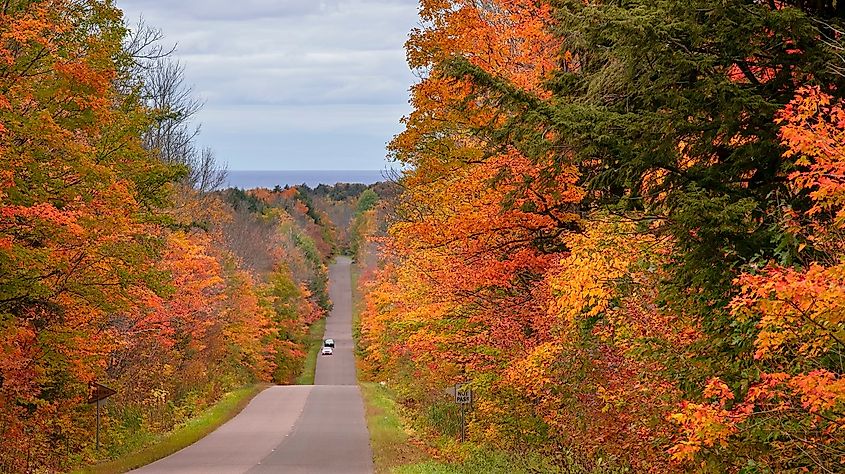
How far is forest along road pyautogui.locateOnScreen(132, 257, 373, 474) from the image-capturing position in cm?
2373

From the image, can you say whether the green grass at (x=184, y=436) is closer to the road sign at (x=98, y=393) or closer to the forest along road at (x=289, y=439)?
the forest along road at (x=289, y=439)

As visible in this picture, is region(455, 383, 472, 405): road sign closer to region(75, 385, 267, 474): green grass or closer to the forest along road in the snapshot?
the forest along road

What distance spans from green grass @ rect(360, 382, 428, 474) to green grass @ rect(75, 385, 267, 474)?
19.2 ft

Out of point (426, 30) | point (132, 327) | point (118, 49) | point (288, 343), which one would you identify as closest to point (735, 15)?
point (426, 30)

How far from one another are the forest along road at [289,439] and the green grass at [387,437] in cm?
33

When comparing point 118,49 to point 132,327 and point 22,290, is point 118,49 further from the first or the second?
point 132,327

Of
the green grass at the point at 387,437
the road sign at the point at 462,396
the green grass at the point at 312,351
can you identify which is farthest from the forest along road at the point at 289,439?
the green grass at the point at 312,351

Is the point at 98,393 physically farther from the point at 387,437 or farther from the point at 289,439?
the point at 387,437

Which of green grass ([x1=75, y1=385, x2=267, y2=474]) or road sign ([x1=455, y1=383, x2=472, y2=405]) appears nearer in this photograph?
road sign ([x1=455, y1=383, x2=472, y2=405])

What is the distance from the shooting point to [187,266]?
34656 millimetres

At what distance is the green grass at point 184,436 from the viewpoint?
23.6 m

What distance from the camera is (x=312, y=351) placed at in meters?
90.9

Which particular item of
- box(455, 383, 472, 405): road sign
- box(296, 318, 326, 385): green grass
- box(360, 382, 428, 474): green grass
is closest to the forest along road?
box(360, 382, 428, 474): green grass

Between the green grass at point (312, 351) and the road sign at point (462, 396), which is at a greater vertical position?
the road sign at point (462, 396)
